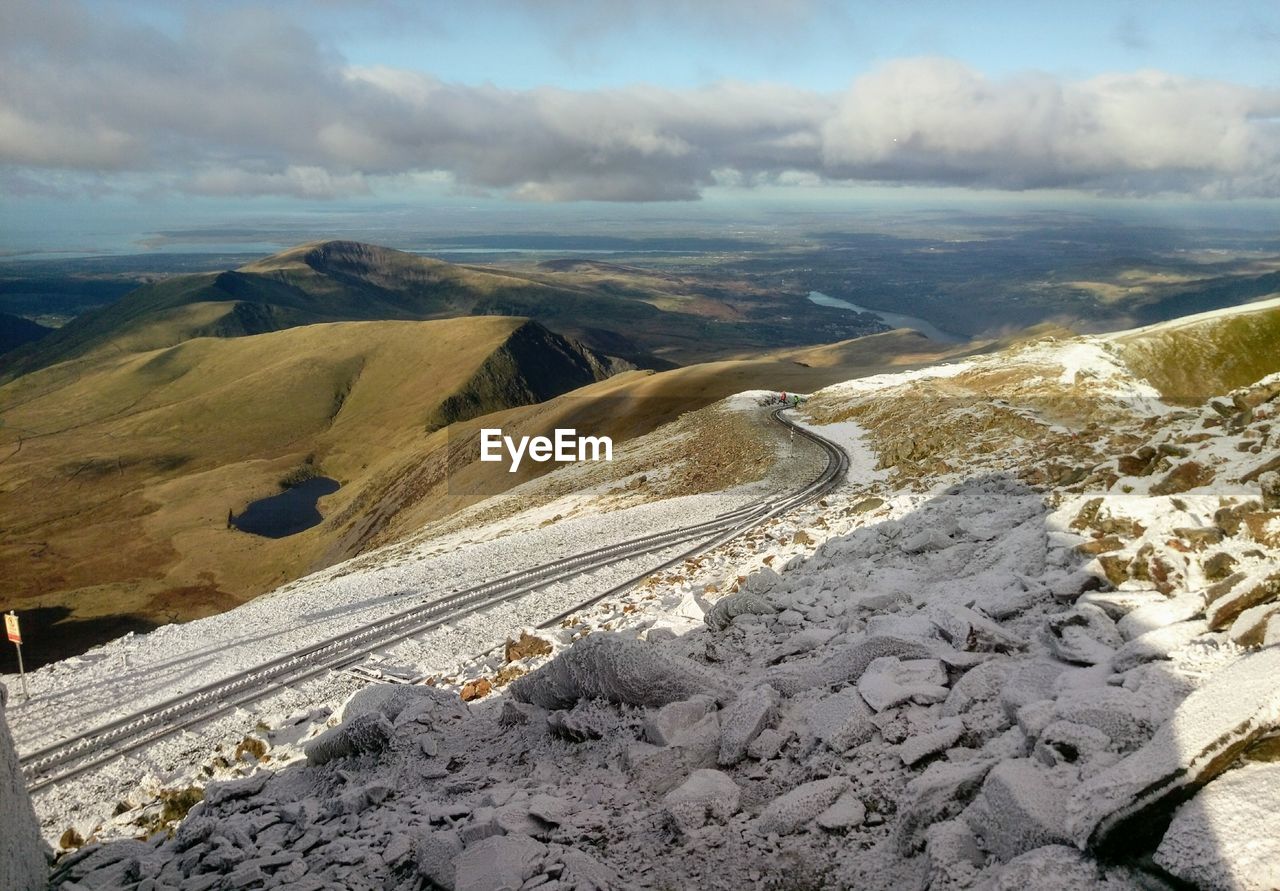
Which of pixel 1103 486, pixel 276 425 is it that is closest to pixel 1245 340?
pixel 1103 486

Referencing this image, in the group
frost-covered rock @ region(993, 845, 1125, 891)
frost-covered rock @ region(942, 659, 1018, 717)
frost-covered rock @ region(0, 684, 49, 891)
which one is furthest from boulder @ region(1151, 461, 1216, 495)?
frost-covered rock @ region(0, 684, 49, 891)

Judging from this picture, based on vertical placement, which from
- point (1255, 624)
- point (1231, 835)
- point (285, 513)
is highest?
point (1255, 624)

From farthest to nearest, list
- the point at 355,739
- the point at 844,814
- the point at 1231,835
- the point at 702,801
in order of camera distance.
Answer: the point at 355,739
the point at 702,801
the point at 844,814
the point at 1231,835

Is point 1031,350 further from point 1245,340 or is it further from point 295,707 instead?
point 295,707

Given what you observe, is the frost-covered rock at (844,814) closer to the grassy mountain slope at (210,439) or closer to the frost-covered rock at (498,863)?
the frost-covered rock at (498,863)

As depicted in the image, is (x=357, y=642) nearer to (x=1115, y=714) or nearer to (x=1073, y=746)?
(x=1073, y=746)

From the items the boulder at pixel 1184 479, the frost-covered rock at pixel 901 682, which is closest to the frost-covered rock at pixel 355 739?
the frost-covered rock at pixel 901 682

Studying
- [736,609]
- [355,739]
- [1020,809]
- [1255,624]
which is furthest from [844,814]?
[355,739]

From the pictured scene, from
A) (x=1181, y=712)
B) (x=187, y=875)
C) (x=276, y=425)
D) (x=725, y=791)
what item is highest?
(x=1181, y=712)
